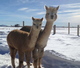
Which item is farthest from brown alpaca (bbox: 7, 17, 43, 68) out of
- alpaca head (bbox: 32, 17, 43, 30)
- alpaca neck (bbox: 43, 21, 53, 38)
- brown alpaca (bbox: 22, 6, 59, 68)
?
alpaca neck (bbox: 43, 21, 53, 38)

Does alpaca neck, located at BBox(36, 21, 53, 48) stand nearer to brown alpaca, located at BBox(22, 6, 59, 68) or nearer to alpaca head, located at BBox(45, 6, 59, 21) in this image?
brown alpaca, located at BBox(22, 6, 59, 68)

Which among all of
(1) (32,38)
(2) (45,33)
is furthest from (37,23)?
(2) (45,33)

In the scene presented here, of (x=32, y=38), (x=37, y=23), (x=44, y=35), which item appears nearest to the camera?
(x=37, y=23)

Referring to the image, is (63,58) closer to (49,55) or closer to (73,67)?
(73,67)

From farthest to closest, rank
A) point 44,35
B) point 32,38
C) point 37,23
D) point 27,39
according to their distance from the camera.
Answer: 1. point 44,35
2. point 27,39
3. point 32,38
4. point 37,23

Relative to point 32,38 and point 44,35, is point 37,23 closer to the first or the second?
point 32,38

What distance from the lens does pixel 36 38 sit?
4.65 meters

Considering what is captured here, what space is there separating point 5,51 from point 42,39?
4.53 m

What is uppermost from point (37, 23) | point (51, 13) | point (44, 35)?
point (51, 13)

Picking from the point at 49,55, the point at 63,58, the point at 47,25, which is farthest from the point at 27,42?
the point at 49,55

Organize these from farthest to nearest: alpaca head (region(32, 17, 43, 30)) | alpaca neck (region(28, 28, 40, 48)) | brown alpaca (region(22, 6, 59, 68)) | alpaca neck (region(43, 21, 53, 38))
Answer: alpaca neck (region(43, 21, 53, 38)), brown alpaca (region(22, 6, 59, 68)), alpaca neck (region(28, 28, 40, 48)), alpaca head (region(32, 17, 43, 30))

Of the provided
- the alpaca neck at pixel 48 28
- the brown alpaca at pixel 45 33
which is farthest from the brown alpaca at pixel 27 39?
the alpaca neck at pixel 48 28

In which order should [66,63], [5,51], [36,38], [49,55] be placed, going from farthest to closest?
[5,51] → [49,55] → [66,63] → [36,38]

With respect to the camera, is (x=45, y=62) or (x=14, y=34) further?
(x=45, y=62)
